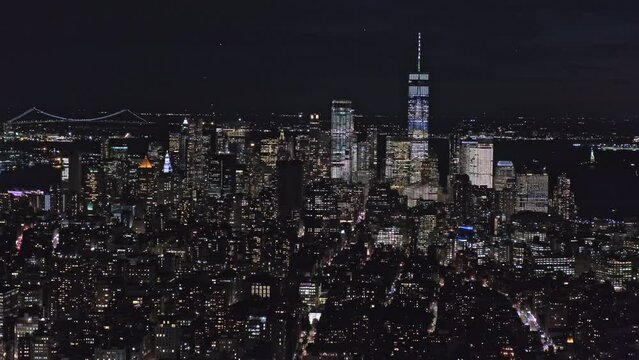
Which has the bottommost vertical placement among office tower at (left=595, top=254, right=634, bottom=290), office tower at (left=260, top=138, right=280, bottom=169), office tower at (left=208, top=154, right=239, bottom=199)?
office tower at (left=595, top=254, right=634, bottom=290)

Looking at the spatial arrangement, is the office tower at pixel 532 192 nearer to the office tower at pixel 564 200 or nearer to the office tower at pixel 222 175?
the office tower at pixel 564 200

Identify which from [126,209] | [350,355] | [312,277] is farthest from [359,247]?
[350,355]

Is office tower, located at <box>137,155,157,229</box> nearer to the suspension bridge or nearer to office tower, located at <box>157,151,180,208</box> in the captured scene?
office tower, located at <box>157,151,180,208</box>

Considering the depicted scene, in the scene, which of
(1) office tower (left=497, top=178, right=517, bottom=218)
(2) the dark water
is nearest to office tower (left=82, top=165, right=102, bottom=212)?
(1) office tower (left=497, top=178, right=517, bottom=218)

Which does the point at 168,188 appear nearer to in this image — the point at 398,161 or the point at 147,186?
the point at 147,186

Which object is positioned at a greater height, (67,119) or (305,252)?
(67,119)

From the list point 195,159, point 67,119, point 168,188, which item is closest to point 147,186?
point 168,188

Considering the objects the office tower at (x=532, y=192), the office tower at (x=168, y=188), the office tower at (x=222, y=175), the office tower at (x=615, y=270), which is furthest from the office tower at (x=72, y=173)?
the office tower at (x=615, y=270)
